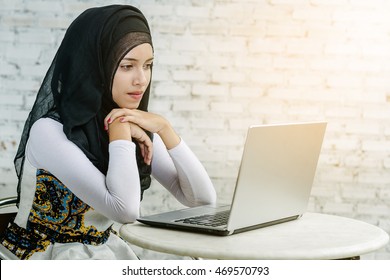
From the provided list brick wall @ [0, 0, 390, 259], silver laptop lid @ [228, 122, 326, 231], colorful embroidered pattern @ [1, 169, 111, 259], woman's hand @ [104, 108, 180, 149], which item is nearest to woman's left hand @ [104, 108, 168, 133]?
woman's hand @ [104, 108, 180, 149]

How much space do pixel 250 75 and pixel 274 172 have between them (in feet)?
6.34

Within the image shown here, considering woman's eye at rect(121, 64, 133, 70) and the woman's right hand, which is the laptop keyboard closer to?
the woman's right hand

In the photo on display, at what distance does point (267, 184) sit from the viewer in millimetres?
1761

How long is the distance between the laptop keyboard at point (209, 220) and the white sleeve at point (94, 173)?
229 millimetres

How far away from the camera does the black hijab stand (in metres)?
2.19

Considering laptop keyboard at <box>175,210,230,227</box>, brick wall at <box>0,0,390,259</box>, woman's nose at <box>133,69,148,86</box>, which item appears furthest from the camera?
brick wall at <box>0,0,390,259</box>

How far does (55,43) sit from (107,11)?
1344mm

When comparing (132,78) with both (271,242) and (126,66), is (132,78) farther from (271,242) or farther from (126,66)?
(271,242)

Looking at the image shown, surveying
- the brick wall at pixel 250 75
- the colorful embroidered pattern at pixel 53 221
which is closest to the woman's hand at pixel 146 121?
the colorful embroidered pattern at pixel 53 221

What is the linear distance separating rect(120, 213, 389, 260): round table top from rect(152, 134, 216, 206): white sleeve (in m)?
0.44

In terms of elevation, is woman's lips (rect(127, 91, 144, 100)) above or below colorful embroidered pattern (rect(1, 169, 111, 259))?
above

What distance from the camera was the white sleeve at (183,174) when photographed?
7.55 ft
